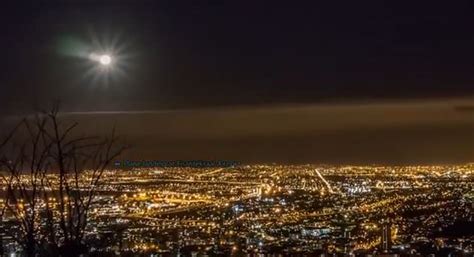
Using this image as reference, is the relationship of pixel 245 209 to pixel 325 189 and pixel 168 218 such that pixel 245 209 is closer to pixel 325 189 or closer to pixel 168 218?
pixel 168 218

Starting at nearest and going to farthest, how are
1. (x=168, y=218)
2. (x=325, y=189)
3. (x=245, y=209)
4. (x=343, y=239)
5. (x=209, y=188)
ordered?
1. (x=343, y=239)
2. (x=168, y=218)
3. (x=245, y=209)
4. (x=209, y=188)
5. (x=325, y=189)

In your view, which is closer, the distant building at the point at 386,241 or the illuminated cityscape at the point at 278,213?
the illuminated cityscape at the point at 278,213

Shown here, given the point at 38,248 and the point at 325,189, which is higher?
the point at 325,189

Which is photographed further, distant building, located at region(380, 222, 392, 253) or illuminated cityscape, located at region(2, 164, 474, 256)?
distant building, located at region(380, 222, 392, 253)

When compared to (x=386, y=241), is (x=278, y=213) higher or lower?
higher

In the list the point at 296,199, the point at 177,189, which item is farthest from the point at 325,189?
the point at 177,189

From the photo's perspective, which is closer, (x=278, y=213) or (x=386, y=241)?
(x=386, y=241)

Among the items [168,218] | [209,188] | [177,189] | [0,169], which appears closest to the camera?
[0,169]

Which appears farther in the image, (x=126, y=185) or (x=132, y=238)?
(x=126, y=185)
